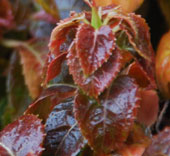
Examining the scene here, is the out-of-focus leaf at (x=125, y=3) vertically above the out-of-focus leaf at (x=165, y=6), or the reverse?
the out-of-focus leaf at (x=125, y=3)

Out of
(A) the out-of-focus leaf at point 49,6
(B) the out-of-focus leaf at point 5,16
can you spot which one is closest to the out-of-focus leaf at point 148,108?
(A) the out-of-focus leaf at point 49,6

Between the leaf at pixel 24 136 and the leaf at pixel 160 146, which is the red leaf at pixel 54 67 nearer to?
the leaf at pixel 24 136

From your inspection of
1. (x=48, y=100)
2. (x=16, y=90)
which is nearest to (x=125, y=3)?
(x=48, y=100)

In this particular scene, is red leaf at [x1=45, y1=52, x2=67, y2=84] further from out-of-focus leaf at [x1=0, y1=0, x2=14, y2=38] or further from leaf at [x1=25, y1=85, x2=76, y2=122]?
out-of-focus leaf at [x1=0, y1=0, x2=14, y2=38]

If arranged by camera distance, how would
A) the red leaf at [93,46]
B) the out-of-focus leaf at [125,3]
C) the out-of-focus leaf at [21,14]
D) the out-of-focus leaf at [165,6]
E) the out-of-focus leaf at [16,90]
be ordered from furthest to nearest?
1. the out-of-focus leaf at [21,14]
2. the out-of-focus leaf at [16,90]
3. the out-of-focus leaf at [165,6]
4. the out-of-focus leaf at [125,3]
5. the red leaf at [93,46]

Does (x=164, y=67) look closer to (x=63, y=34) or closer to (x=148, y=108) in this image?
(x=148, y=108)

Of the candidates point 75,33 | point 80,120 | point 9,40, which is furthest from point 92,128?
point 9,40
